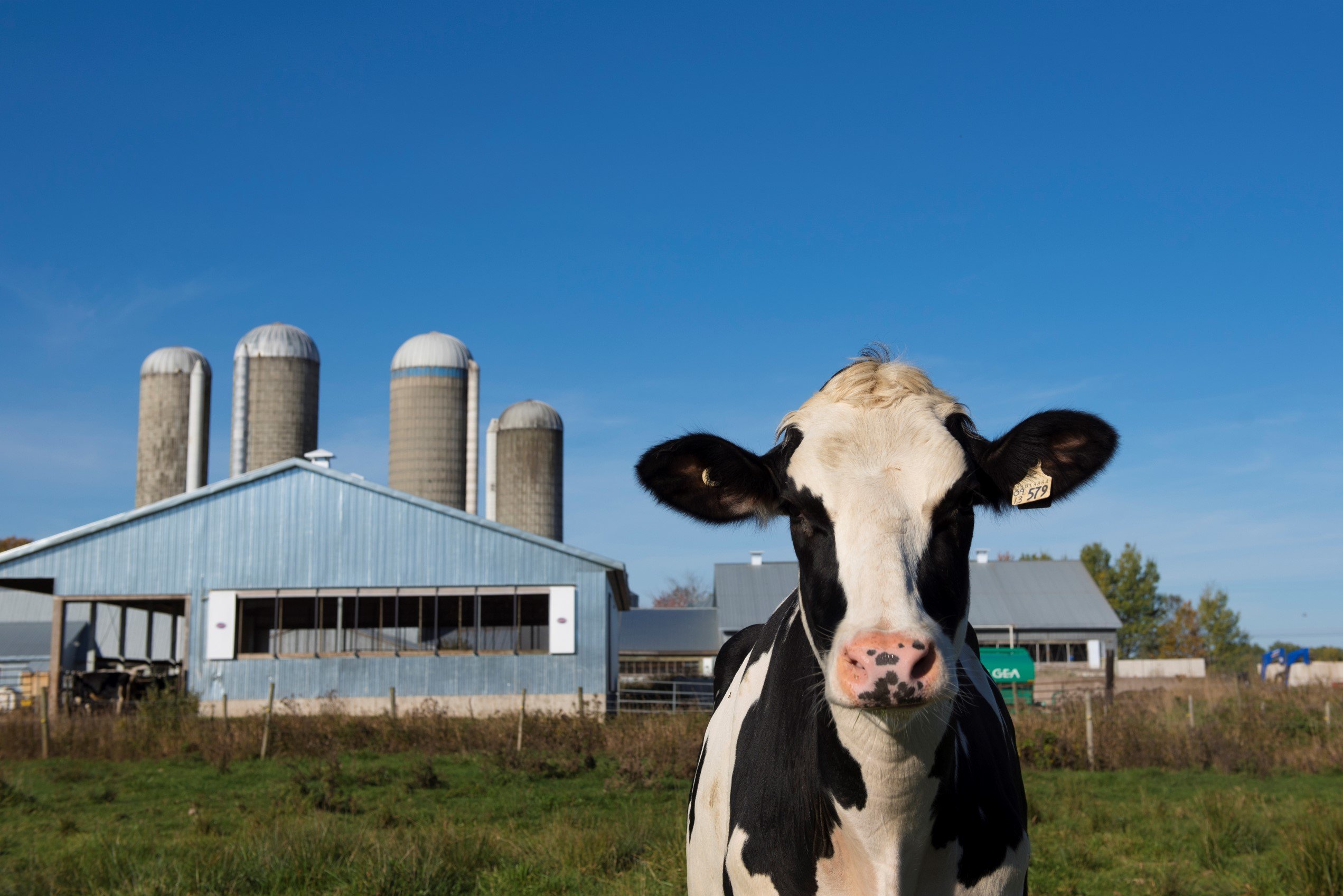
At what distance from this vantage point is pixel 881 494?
2709 mm

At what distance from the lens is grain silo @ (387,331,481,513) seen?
2756 centimetres

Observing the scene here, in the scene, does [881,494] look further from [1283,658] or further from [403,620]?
[1283,658]

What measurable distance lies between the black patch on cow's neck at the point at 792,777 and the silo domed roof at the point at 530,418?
86.3 ft

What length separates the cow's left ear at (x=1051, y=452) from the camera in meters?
3.11

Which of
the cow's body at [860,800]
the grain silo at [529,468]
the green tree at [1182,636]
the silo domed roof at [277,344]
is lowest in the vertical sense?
the green tree at [1182,636]

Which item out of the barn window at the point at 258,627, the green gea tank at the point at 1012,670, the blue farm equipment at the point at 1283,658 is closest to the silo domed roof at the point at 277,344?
the barn window at the point at 258,627

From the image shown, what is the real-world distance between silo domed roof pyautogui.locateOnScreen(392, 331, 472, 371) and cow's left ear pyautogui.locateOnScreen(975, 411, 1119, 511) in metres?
25.8

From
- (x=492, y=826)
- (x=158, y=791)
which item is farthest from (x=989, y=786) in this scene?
(x=158, y=791)

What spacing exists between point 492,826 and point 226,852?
9.99ft

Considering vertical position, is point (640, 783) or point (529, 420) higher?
point (529, 420)

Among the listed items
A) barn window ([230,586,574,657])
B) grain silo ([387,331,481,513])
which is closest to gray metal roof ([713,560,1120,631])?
barn window ([230,586,574,657])

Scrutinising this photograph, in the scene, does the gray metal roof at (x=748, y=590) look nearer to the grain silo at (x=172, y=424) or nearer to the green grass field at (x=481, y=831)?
the grain silo at (x=172, y=424)

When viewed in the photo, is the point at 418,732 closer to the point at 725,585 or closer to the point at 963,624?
the point at 963,624

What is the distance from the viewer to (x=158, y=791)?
1331 cm
